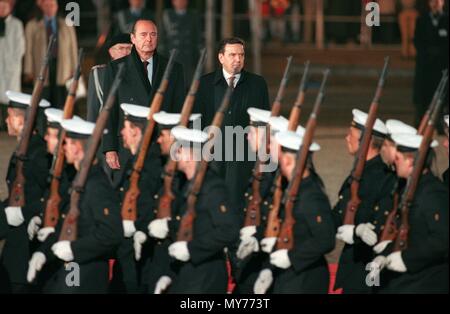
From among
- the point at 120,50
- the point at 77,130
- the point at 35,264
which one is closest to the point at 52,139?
the point at 77,130

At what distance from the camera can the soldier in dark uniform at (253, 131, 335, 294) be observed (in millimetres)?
9555

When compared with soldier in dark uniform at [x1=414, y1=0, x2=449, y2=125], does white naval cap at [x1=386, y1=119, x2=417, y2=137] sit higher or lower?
higher

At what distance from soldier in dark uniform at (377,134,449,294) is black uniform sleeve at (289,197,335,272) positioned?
0.38 metres

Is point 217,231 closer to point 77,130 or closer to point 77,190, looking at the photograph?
point 77,190

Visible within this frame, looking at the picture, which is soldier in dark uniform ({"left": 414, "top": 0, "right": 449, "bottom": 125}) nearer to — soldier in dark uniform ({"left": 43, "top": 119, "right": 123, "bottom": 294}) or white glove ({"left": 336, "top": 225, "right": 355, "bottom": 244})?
white glove ({"left": 336, "top": 225, "right": 355, "bottom": 244})

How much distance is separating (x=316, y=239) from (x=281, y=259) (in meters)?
0.25

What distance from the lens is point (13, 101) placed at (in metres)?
10.9

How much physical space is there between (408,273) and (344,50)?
23.6 metres

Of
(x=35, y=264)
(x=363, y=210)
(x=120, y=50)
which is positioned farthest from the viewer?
(x=120, y=50)

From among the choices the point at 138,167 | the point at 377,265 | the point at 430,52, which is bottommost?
the point at 430,52

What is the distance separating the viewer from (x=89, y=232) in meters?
9.59

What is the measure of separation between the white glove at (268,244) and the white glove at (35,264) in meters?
1.24

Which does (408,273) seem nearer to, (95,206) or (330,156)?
(95,206)

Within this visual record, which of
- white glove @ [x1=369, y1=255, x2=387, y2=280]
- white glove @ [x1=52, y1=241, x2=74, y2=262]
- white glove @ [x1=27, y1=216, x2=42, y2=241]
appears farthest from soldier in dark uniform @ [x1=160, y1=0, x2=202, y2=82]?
white glove @ [x1=52, y1=241, x2=74, y2=262]
